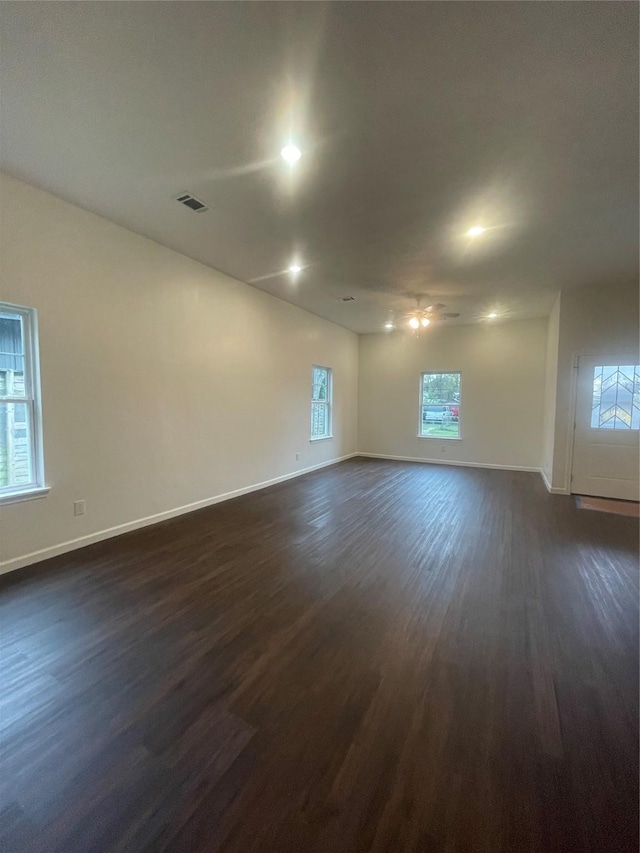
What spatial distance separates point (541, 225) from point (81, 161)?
12.7 feet

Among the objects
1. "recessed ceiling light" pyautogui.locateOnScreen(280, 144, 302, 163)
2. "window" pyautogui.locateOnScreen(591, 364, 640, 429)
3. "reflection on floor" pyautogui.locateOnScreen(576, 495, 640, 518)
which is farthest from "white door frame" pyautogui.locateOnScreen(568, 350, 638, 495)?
"recessed ceiling light" pyautogui.locateOnScreen(280, 144, 302, 163)

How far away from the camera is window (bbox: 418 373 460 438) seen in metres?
7.93

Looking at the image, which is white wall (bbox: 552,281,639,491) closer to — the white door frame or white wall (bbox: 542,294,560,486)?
the white door frame

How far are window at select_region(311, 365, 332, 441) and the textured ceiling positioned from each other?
369 cm

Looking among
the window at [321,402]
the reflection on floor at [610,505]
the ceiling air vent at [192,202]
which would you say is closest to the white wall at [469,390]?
the window at [321,402]

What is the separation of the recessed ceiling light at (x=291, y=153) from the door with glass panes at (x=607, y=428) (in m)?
4.91

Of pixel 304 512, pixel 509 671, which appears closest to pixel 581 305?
pixel 304 512

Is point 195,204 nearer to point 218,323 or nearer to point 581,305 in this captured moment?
point 218,323

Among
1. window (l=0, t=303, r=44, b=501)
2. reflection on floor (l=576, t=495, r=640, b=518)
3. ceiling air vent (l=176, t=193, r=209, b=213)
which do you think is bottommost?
reflection on floor (l=576, t=495, r=640, b=518)

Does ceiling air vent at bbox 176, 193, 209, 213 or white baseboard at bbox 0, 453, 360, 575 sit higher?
ceiling air vent at bbox 176, 193, 209, 213

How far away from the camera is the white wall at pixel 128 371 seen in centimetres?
301

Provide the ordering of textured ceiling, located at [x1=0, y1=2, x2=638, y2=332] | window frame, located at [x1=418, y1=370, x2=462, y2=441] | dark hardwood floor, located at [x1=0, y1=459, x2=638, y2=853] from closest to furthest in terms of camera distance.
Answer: dark hardwood floor, located at [x1=0, y1=459, x2=638, y2=853]
textured ceiling, located at [x1=0, y1=2, x2=638, y2=332]
window frame, located at [x1=418, y1=370, x2=462, y2=441]

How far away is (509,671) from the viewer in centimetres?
190

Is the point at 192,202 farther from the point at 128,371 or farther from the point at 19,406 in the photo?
the point at 19,406
